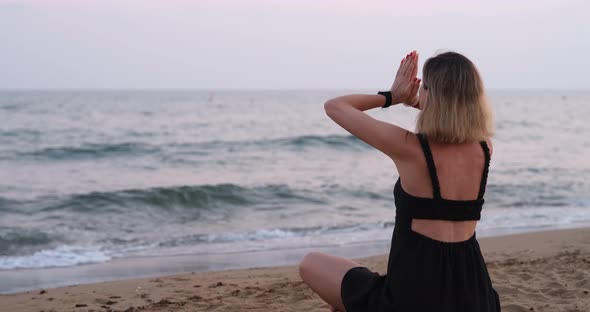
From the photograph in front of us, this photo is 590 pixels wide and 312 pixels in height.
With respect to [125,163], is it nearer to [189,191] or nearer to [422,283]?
[189,191]

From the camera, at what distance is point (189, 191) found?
529 inches

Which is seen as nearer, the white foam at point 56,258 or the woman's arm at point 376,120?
the woman's arm at point 376,120

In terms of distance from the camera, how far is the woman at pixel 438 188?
2.53m

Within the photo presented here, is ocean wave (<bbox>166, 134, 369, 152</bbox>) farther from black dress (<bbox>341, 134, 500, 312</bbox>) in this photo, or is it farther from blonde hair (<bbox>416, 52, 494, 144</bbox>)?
blonde hair (<bbox>416, 52, 494, 144</bbox>)

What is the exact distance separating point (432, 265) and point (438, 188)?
0.32m

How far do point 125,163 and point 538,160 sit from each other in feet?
43.1

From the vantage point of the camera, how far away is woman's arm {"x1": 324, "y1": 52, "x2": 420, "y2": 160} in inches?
101

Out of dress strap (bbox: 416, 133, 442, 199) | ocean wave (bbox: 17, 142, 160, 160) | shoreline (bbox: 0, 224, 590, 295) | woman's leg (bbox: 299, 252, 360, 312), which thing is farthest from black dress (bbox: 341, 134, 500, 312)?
ocean wave (bbox: 17, 142, 160, 160)

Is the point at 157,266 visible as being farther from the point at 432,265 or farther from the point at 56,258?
the point at 432,265

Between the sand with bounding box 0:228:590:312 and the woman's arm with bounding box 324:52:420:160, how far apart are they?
2.54 m

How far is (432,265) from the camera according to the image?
Result: 2605mm

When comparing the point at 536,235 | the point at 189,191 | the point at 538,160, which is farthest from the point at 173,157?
the point at 536,235

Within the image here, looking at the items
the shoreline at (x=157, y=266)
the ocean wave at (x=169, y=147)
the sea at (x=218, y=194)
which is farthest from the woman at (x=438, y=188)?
the ocean wave at (x=169, y=147)

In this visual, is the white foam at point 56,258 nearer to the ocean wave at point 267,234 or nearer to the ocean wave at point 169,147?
the ocean wave at point 267,234
